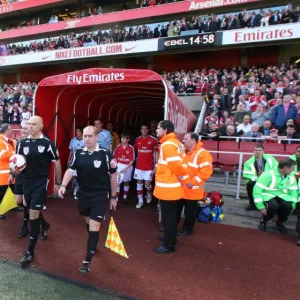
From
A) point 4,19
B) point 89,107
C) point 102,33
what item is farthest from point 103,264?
point 4,19

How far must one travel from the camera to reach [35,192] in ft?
11.8

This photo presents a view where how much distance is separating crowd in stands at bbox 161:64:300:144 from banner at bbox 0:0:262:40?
8253 millimetres

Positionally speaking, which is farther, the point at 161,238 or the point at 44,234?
the point at 161,238

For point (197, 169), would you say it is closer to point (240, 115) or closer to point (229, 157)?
point (229, 157)

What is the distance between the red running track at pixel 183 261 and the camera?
3107 millimetres

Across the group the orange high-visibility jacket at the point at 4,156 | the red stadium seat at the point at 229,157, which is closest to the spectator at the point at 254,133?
the red stadium seat at the point at 229,157

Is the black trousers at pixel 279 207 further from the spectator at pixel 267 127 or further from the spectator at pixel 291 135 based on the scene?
the spectator at pixel 267 127

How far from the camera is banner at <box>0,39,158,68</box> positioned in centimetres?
1775

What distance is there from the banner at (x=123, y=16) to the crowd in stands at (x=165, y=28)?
3.58ft

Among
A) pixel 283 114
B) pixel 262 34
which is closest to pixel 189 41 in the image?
pixel 262 34

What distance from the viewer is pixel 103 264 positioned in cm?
358

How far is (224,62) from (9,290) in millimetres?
19433

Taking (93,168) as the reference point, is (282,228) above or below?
below

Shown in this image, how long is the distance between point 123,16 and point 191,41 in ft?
28.5
